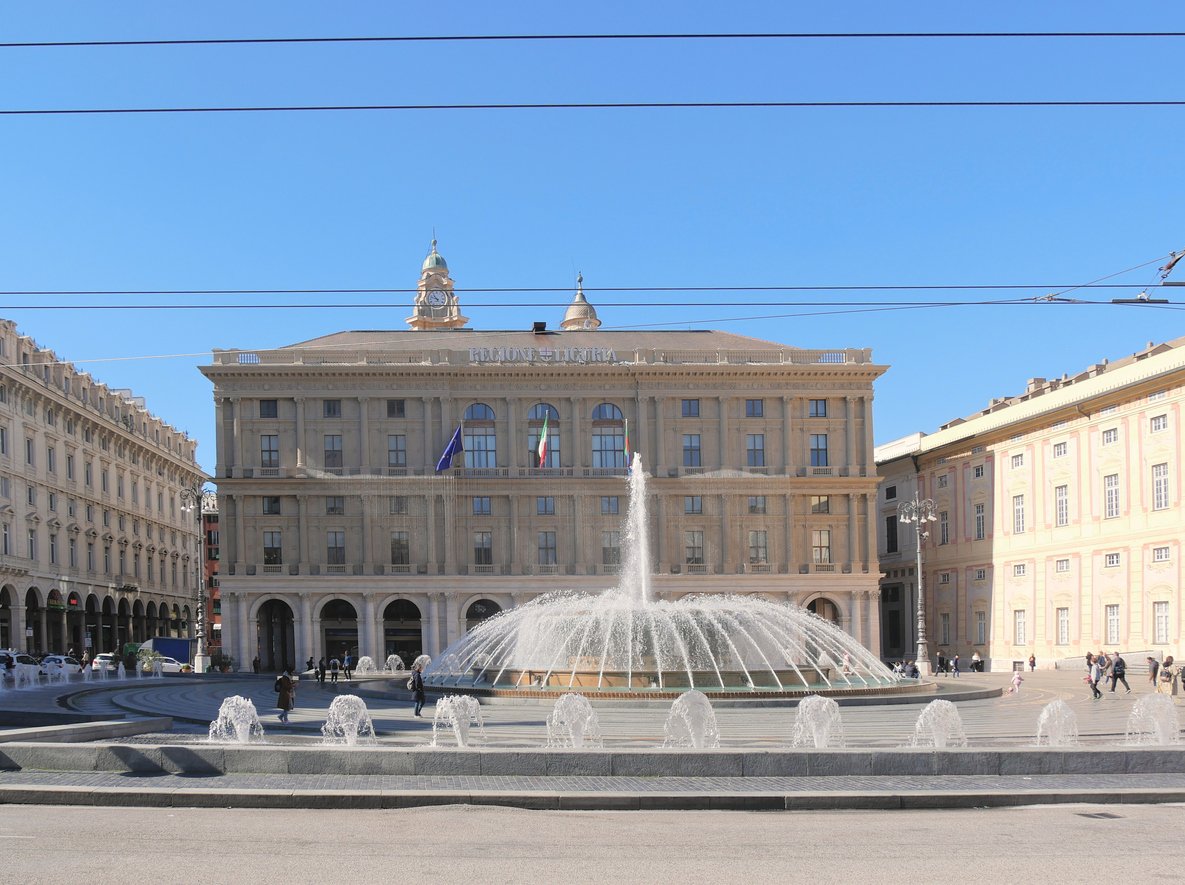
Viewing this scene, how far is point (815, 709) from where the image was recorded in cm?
1767

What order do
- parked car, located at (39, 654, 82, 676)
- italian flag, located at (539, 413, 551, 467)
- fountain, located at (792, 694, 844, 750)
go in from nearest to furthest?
fountain, located at (792, 694, 844, 750) < parked car, located at (39, 654, 82, 676) < italian flag, located at (539, 413, 551, 467)

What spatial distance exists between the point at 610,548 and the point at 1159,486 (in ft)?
94.2

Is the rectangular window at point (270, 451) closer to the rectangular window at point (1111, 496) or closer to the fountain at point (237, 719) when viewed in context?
the rectangular window at point (1111, 496)

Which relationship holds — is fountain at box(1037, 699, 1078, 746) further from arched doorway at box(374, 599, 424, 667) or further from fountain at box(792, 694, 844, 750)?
arched doorway at box(374, 599, 424, 667)

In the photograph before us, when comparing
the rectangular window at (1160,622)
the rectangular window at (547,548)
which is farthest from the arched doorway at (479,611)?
the rectangular window at (1160,622)

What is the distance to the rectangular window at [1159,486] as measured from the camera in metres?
50.2

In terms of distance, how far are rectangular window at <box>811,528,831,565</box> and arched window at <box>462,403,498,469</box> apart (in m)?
18.5

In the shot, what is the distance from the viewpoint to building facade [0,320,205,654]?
62.2 meters

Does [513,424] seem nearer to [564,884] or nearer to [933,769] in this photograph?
[933,769]

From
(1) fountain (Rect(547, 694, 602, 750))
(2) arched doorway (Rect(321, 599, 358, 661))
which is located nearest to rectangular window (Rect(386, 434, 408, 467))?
(2) arched doorway (Rect(321, 599, 358, 661))

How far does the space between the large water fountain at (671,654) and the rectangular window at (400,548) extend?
33.4 metres

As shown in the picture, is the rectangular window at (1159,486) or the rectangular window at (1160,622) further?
the rectangular window at (1159,486)

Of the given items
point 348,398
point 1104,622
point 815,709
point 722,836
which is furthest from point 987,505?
point 722,836

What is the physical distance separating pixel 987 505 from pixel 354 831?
191 feet
